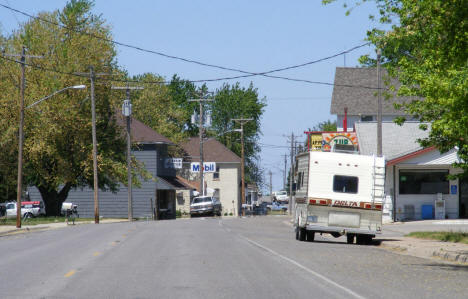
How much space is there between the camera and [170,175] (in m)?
72.4

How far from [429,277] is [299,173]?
12.5m

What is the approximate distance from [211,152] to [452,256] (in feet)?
243

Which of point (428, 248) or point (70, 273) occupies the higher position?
point (70, 273)

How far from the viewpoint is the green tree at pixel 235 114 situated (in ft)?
337

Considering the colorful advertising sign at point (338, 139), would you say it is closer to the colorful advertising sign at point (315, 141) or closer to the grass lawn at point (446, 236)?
the colorful advertising sign at point (315, 141)

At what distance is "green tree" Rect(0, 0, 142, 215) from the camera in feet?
175

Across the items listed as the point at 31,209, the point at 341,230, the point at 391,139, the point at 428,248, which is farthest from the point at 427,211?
the point at 31,209

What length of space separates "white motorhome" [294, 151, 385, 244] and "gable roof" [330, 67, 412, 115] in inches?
1626

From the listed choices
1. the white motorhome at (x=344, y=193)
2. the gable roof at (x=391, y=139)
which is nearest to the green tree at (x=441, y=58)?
the white motorhome at (x=344, y=193)

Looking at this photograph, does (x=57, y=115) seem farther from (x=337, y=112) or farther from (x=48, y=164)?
(x=337, y=112)

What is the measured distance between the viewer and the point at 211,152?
9431 cm

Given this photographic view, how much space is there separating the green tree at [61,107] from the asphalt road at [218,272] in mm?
30709

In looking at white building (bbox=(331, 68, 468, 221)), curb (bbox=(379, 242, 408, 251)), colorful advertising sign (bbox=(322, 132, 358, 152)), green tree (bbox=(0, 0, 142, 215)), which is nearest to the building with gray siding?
green tree (bbox=(0, 0, 142, 215))

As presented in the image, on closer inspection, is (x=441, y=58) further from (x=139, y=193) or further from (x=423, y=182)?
(x=139, y=193)
